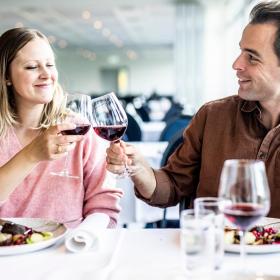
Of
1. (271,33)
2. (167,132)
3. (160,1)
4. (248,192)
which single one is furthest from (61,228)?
(160,1)

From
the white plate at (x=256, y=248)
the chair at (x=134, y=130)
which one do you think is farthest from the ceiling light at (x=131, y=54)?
the white plate at (x=256, y=248)

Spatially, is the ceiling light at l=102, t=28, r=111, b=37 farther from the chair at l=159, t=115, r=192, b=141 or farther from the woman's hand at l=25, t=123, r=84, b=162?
the woman's hand at l=25, t=123, r=84, b=162

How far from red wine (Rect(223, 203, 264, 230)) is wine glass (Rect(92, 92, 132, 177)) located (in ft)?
2.19

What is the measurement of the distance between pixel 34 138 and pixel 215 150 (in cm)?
68

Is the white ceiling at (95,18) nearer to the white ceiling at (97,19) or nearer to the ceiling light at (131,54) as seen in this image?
the white ceiling at (97,19)

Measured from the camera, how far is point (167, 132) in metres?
4.45

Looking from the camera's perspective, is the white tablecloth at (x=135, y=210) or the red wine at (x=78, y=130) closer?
the red wine at (x=78, y=130)

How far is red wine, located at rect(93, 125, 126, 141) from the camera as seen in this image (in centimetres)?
165

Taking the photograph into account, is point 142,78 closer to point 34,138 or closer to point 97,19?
point 97,19

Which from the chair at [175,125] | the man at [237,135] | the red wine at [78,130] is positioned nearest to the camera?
the red wine at [78,130]

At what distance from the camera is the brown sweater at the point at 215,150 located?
1.79 metres

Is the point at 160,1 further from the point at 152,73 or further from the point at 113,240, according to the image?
the point at 152,73

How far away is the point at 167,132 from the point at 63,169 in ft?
8.29

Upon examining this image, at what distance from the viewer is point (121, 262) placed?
1280 mm
